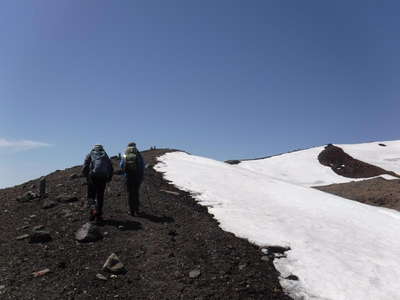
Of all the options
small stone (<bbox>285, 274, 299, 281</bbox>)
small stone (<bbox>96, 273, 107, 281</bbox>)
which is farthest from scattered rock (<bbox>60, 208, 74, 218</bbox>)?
small stone (<bbox>285, 274, 299, 281</bbox>)

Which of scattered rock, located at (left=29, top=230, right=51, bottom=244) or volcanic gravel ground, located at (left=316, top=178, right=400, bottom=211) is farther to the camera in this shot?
volcanic gravel ground, located at (left=316, top=178, right=400, bottom=211)

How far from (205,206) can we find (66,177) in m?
7.86

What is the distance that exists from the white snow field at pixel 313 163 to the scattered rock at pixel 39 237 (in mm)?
43951

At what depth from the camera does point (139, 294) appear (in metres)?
8.71

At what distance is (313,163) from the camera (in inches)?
2450

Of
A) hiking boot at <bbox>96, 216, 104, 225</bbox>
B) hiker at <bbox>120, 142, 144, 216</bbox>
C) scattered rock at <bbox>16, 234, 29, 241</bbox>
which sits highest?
hiker at <bbox>120, 142, 144, 216</bbox>

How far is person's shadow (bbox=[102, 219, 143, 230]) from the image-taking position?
12.6 m

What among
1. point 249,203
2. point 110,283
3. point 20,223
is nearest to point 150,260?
point 110,283

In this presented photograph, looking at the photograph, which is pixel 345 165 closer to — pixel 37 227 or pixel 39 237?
pixel 37 227

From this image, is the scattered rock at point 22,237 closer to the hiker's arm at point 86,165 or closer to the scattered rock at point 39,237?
the scattered rock at point 39,237

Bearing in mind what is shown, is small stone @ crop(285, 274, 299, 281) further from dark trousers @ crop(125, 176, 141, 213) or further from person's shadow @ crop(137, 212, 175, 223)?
dark trousers @ crop(125, 176, 141, 213)

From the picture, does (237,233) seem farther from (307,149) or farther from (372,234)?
(307,149)

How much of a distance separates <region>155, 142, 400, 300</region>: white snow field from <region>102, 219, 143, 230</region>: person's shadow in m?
3.18

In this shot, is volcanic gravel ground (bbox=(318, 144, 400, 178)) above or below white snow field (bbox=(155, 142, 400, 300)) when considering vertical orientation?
above
